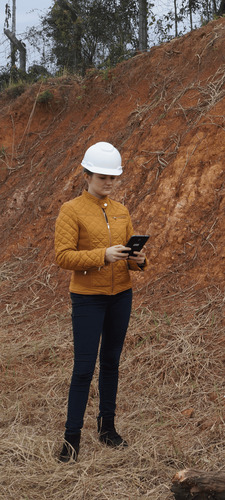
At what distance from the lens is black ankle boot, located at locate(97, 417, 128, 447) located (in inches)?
142

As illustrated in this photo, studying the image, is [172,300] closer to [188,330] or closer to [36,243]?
[188,330]

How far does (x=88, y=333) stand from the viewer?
10.7 ft

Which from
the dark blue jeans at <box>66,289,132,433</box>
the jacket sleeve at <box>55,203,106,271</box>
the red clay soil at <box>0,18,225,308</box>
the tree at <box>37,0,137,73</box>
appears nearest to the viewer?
the jacket sleeve at <box>55,203,106,271</box>

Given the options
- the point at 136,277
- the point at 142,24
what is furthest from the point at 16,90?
the point at 136,277

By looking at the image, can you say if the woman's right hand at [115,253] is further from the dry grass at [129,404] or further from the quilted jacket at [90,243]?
the dry grass at [129,404]

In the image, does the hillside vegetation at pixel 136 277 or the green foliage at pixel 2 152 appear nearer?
the hillside vegetation at pixel 136 277

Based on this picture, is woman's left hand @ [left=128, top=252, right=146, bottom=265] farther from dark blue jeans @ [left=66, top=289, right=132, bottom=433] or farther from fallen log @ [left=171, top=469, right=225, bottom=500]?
fallen log @ [left=171, top=469, right=225, bottom=500]

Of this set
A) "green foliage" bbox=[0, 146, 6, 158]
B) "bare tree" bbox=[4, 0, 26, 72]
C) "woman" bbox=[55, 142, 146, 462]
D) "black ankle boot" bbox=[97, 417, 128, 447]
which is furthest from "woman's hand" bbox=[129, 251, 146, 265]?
"bare tree" bbox=[4, 0, 26, 72]

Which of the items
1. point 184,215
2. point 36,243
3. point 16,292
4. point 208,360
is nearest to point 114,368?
point 208,360

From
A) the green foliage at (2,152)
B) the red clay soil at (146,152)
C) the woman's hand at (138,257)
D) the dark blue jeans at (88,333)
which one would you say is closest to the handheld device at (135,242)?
the woman's hand at (138,257)

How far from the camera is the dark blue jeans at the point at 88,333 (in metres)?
3.27

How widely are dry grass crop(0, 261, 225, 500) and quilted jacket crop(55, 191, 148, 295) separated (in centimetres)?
105

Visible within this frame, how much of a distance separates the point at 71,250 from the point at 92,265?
15cm

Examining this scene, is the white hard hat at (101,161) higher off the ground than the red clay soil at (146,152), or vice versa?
the white hard hat at (101,161)
